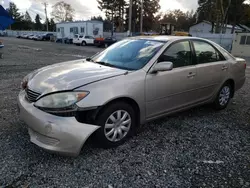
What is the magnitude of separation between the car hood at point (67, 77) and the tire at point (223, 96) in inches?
92.2

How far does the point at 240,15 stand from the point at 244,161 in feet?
133

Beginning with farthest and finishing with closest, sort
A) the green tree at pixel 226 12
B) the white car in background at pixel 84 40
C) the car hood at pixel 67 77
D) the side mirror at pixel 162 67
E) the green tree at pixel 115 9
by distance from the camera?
the green tree at pixel 115 9 < the green tree at pixel 226 12 < the white car in background at pixel 84 40 < the side mirror at pixel 162 67 < the car hood at pixel 67 77

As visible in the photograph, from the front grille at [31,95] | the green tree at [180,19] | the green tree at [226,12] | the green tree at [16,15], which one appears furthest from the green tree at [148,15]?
the front grille at [31,95]

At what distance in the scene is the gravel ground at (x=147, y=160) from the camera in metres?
2.27

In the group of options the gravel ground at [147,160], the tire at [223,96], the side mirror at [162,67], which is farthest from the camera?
the tire at [223,96]

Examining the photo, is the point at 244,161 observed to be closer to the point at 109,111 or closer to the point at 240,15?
the point at 109,111

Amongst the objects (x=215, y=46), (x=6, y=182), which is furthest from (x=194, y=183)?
(x=215, y=46)

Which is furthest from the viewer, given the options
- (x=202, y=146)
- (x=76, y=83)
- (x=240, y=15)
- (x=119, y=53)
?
(x=240, y=15)

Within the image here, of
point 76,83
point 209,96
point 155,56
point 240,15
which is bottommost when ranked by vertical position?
point 209,96

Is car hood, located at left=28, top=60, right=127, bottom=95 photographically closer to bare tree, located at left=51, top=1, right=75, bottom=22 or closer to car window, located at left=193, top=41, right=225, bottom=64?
car window, located at left=193, top=41, right=225, bottom=64

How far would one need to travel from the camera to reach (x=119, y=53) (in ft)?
11.5

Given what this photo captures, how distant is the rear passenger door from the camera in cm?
370

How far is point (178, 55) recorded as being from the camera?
3.45 m

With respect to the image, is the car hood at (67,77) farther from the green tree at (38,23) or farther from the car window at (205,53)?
the green tree at (38,23)
